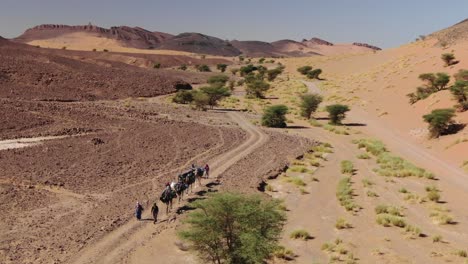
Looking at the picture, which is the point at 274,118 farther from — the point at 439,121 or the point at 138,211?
the point at 138,211

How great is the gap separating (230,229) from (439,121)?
30564 millimetres

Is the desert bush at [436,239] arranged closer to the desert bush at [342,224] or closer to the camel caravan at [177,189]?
the desert bush at [342,224]

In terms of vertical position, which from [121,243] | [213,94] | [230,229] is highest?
[213,94]

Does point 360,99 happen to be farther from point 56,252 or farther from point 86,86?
point 56,252

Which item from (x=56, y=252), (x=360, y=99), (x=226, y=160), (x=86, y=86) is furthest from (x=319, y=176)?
(x=86, y=86)

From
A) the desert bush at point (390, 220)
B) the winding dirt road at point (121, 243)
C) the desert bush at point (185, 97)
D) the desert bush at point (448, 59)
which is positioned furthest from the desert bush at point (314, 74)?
the winding dirt road at point (121, 243)

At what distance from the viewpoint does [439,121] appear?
4144cm

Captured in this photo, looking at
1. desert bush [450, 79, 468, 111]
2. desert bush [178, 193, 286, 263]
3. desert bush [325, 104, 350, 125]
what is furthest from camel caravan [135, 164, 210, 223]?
desert bush [450, 79, 468, 111]

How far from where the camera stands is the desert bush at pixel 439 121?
136 ft

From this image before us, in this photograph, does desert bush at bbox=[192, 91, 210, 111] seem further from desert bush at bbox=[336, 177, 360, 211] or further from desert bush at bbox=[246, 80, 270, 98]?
desert bush at bbox=[336, 177, 360, 211]

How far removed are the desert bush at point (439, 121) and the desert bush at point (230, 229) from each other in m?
29.3

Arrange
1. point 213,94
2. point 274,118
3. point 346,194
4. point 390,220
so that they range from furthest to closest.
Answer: point 213,94 < point 274,118 < point 346,194 < point 390,220

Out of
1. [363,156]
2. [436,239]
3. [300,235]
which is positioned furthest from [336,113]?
[300,235]

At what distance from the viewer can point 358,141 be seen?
43.8 m
